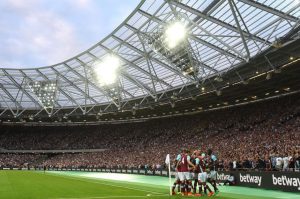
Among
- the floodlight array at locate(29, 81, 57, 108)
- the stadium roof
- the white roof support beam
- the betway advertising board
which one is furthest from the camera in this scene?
the floodlight array at locate(29, 81, 57, 108)

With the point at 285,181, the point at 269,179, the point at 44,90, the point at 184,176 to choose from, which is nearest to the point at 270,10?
the point at 269,179

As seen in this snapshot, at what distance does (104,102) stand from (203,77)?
23174 millimetres

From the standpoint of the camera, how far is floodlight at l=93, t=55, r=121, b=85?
145ft

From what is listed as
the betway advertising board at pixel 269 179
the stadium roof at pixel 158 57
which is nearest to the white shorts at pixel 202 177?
the betway advertising board at pixel 269 179

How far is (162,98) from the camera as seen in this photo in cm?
5016

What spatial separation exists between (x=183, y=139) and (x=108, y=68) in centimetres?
1797

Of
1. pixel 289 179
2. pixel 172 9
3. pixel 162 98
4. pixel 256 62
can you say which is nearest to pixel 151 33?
pixel 172 9

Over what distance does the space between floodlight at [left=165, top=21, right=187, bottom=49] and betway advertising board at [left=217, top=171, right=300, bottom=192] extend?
11899 millimetres

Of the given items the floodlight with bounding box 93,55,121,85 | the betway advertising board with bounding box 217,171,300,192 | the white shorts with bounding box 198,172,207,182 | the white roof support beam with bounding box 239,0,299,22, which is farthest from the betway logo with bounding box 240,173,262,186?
the floodlight with bounding box 93,55,121,85

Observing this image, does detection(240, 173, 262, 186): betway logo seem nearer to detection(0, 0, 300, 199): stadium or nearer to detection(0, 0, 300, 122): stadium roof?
detection(0, 0, 300, 199): stadium

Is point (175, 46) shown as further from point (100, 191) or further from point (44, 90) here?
point (44, 90)

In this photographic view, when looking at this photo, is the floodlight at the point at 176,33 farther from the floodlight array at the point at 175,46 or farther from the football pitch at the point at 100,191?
the football pitch at the point at 100,191

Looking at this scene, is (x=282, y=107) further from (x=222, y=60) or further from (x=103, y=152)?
(x=103, y=152)

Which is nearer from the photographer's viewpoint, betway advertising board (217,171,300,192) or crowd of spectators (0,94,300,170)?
betway advertising board (217,171,300,192)
